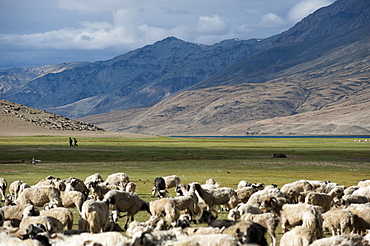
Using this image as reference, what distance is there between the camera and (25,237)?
12562 mm

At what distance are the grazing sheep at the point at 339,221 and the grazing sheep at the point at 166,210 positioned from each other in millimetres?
5234

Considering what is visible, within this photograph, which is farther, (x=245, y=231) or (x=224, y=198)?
(x=224, y=198)

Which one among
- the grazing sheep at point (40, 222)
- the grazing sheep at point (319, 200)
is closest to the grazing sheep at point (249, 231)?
the grazing sheep at point (40, 222)

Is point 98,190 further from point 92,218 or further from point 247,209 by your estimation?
point 247,209

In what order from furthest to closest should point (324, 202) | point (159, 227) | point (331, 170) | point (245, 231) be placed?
point (331, 170) < point (324, 202) < point (159, 227) < point (245, 231)

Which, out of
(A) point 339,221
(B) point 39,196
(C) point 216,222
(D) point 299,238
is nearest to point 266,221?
(C) point 216,222

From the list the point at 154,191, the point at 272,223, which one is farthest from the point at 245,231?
the point at 154,191

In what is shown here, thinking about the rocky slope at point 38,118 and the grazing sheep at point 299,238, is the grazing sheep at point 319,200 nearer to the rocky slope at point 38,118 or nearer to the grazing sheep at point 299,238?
the grazing sheep at point 299,238

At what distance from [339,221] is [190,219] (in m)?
5.36

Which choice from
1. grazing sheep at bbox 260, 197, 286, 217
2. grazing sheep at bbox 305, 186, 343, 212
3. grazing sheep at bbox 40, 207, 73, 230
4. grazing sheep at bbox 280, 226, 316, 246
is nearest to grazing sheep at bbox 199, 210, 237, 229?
grazing sheep at bbox 280, 226, 316, 246

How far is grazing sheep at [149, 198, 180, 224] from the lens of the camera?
58.0 feet

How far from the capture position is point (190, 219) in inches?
713

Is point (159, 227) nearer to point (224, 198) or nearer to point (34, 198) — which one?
point (224, 198)

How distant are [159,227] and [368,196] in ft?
34.8
